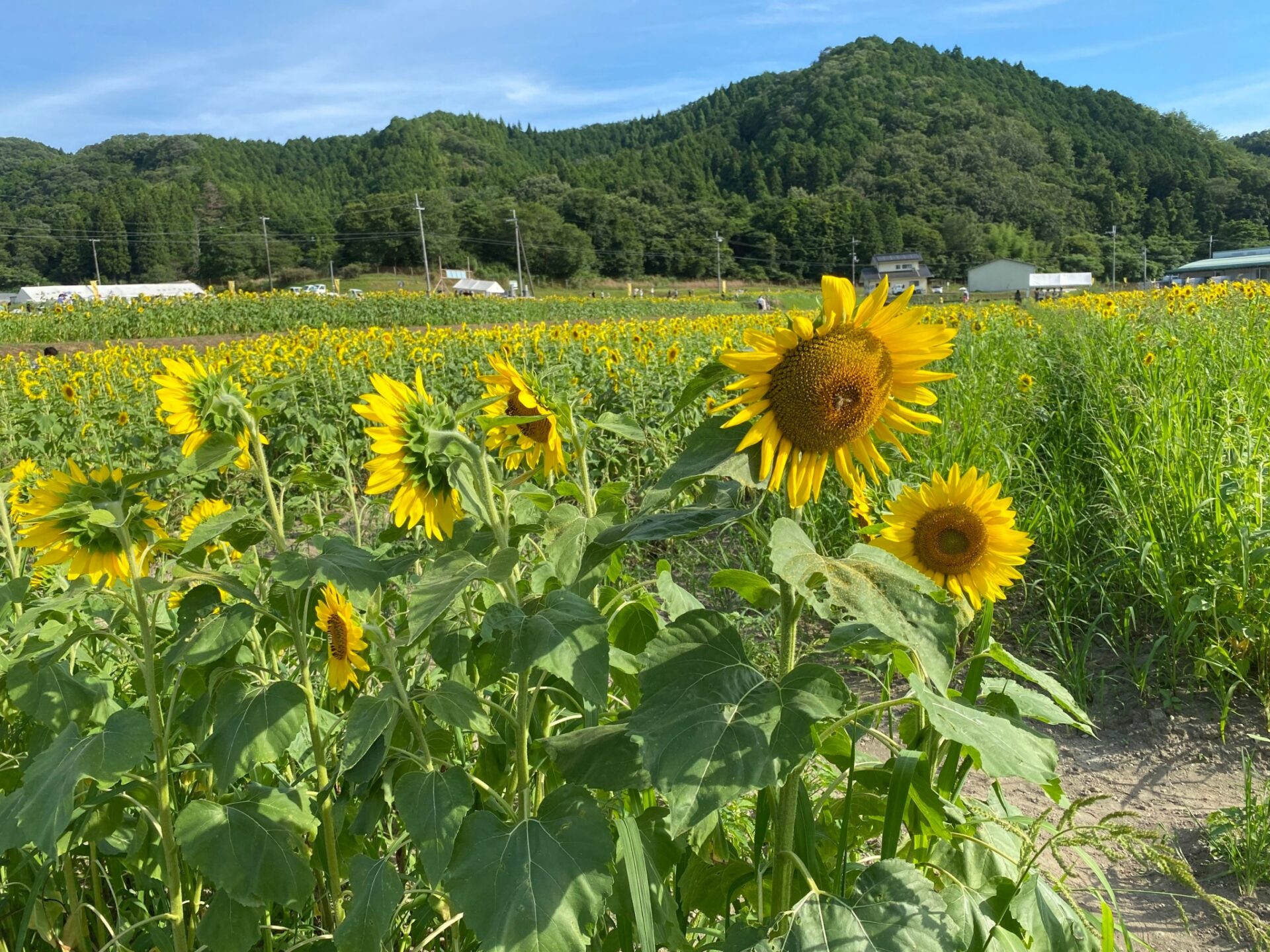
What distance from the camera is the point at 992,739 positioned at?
96 centimetres

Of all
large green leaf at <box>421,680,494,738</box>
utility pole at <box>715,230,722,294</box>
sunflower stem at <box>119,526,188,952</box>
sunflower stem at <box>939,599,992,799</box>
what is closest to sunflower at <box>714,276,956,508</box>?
sunflower stem at <box>939,599,992,799</box>

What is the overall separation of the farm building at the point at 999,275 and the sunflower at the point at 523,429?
68840 mm

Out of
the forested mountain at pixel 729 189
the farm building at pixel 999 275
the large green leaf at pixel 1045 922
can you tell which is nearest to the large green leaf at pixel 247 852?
the large green leaf at pixel 1045 922

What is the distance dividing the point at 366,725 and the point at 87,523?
2.14 ft

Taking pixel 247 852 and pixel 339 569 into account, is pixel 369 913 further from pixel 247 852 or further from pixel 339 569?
pixel 339 569

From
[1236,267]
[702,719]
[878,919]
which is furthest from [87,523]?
[1236,267]

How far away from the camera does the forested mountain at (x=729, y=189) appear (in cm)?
7094

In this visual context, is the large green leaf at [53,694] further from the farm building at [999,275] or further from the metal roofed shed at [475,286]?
the farm building at [999,275]

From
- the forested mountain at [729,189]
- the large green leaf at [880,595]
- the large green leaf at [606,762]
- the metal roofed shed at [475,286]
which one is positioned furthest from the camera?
the forested mountain at [729,189]

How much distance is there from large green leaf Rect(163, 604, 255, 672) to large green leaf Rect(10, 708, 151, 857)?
102 millimetres

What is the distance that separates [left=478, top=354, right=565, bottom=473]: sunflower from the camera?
57.7 inches

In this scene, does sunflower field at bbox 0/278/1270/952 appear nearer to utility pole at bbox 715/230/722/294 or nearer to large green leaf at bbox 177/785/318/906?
large green leaf at bbox 177/785/318/906

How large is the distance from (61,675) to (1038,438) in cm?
439

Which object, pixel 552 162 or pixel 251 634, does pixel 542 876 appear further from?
pixel 552 162
